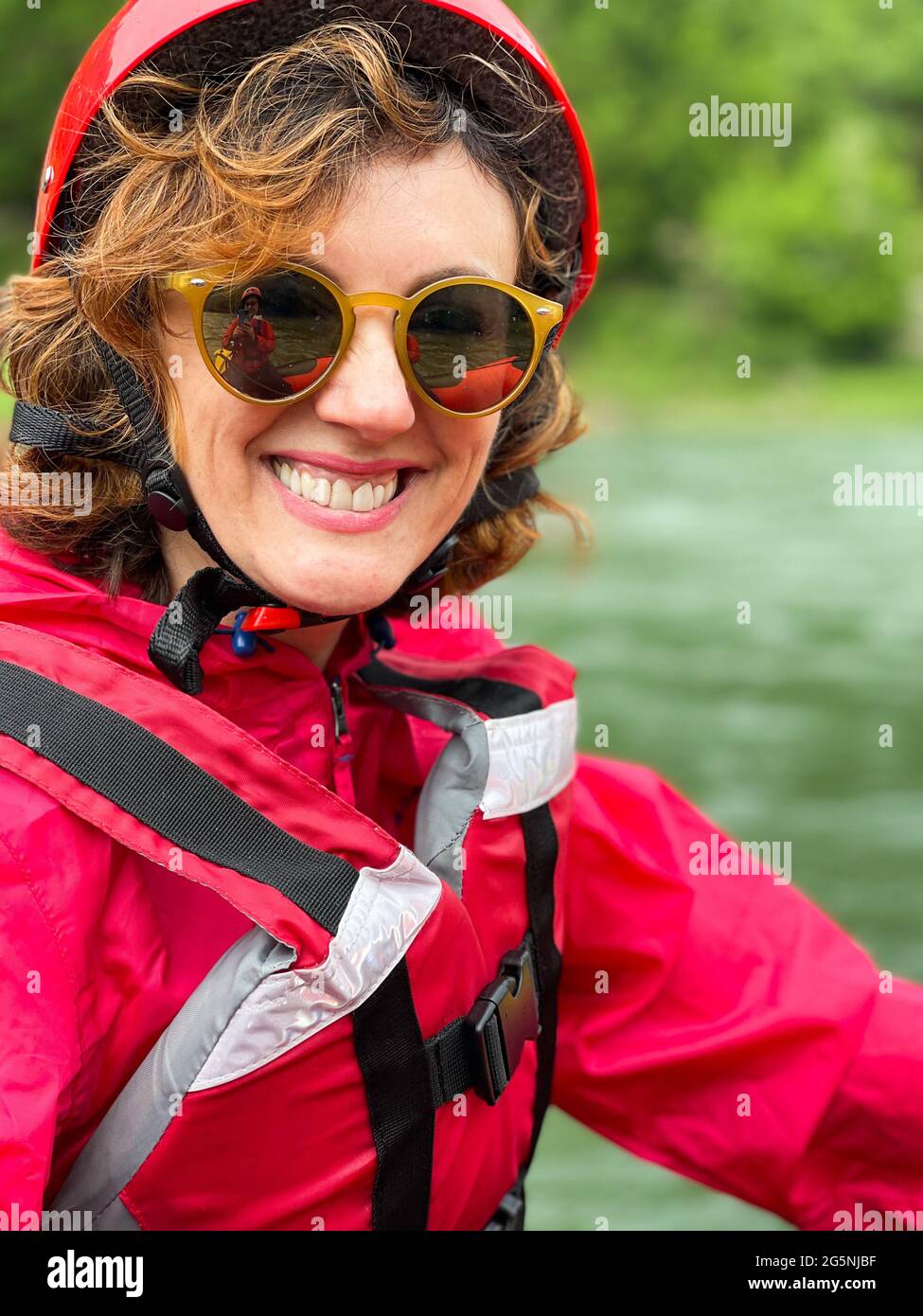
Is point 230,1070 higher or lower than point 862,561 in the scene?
lower

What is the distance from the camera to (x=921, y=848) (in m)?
5.86

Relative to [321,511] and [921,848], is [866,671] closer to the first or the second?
[921,848]

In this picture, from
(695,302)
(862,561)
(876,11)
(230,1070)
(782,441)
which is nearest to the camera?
(230,1070)

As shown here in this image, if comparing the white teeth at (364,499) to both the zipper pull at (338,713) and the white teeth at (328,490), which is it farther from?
the zipper pull at (338,713)

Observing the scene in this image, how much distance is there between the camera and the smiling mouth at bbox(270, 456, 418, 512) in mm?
1482

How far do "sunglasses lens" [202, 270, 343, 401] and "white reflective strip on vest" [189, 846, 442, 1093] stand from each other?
479 mm

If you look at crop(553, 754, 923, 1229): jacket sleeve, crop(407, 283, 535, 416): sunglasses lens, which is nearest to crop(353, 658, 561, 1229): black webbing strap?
crop(553, 754, 923, 1229): jacket sleeve

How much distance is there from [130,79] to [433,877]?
88 cm

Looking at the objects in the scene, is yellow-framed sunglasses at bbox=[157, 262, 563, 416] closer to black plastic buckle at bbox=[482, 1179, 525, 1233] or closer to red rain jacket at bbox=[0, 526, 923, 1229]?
red rain jacket at bbox=[0, 526, 923, 1229]

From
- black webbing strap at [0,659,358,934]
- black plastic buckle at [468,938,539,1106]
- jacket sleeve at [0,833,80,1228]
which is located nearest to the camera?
jacket sleeve at [0,833,80,1228]

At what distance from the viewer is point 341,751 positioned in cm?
172

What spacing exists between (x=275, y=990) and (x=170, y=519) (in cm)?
50

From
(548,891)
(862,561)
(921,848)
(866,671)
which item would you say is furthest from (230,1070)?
(862,561)

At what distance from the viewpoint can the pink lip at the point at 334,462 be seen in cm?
147
